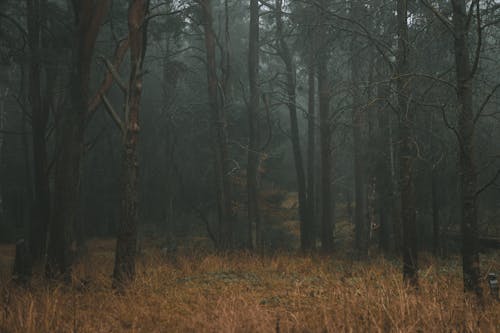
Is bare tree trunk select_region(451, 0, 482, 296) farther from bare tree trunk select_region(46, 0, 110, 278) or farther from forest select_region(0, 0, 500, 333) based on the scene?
bare tree trunk select_region(46, 0, 110, 278)

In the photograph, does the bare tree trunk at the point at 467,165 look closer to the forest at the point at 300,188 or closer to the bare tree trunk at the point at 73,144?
the forest at the point at 300,188

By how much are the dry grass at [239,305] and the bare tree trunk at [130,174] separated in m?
0.36

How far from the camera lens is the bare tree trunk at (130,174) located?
7551 mm

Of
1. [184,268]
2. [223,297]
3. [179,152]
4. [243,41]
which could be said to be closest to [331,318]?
[223,297]

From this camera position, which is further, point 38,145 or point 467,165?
point 38,145

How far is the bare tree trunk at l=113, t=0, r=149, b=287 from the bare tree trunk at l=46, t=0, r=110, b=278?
2.95ft

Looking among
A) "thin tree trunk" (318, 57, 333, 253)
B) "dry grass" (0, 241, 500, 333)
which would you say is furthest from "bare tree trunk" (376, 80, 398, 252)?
"dry grass" (0, 241, 500, 333)

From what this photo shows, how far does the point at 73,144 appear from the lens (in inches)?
336

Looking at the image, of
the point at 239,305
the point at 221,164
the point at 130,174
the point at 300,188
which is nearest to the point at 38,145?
the point at 221,164

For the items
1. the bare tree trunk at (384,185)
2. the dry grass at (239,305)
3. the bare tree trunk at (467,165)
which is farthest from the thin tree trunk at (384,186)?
the bare tree trunk at (467,165)

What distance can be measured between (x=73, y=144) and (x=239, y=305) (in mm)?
4774

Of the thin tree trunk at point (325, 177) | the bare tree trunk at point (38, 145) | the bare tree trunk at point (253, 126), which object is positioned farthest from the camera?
the bare tree trunk at point (253, 126)

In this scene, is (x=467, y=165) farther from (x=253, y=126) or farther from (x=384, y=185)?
(x=384, y=185)

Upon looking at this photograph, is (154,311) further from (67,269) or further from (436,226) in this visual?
(436,226)
